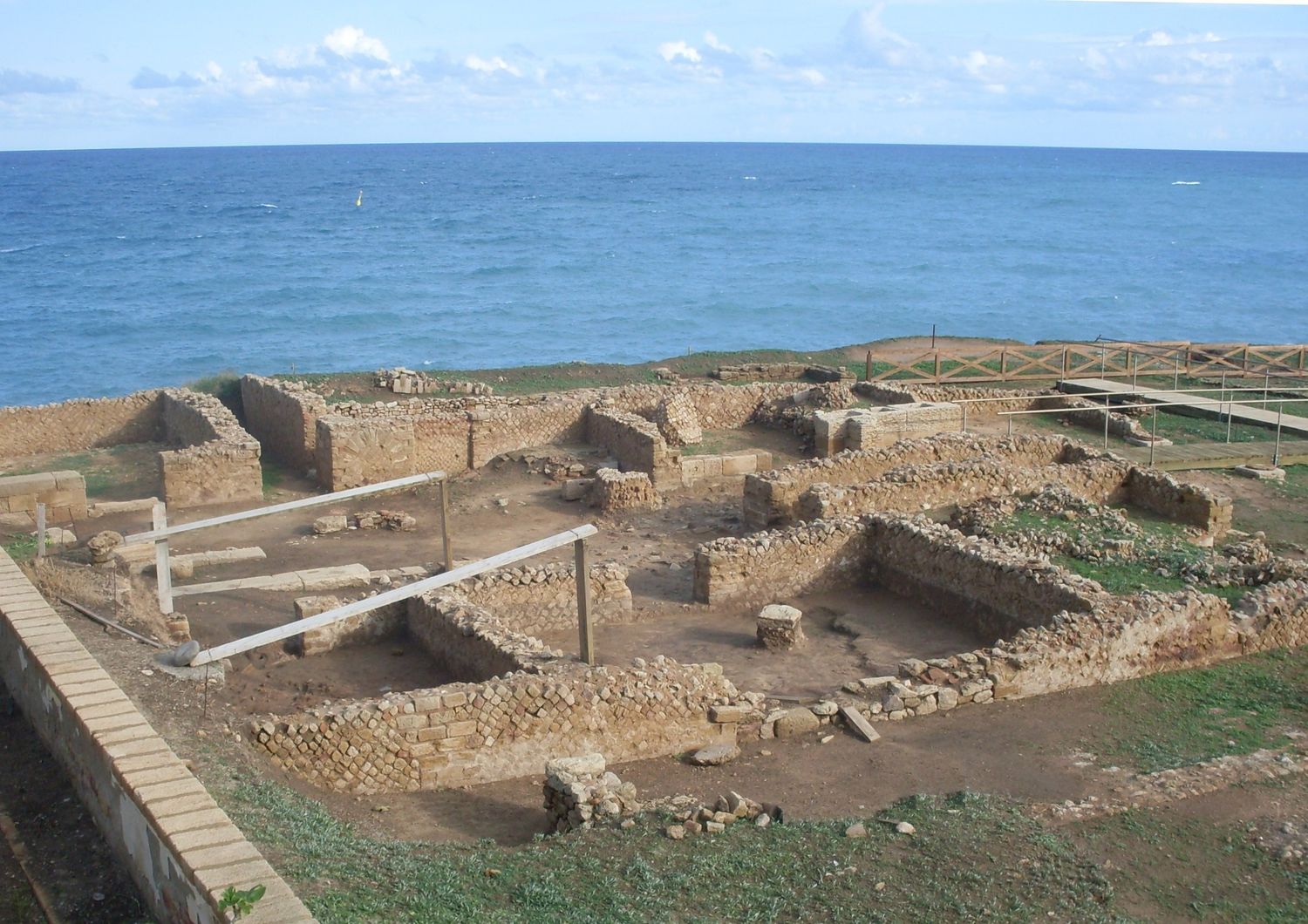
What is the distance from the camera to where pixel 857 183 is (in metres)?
152

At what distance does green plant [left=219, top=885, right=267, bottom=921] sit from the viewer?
4746mm

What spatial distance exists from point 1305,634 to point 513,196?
369 ft

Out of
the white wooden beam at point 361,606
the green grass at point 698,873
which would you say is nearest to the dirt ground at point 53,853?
the green grass at point 698,873

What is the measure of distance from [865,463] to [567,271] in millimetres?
56453

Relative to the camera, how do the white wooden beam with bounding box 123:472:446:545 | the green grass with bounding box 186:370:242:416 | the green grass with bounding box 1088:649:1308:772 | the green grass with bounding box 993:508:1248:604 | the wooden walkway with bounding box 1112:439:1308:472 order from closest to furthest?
1. the green grass with bounding box 1088:649:1308:772
2. the white wooden beam with bounding box 123:472:446:545
3. the green grass with bounding box 993:508:1248:604
4. the wooden walkway with bounding box 1112:439:1308:472
5. the green grass with bounding box 186:370:242:416

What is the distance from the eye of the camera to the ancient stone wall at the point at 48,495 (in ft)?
53.4

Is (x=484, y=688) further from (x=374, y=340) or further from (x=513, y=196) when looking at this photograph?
(x=513, y=196)

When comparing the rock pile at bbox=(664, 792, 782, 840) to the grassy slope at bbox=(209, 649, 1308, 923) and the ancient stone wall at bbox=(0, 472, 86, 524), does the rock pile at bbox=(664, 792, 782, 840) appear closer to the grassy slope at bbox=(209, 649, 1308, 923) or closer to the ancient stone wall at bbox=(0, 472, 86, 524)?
the grassy slope at bbox=(209, 649, 1308, 923)

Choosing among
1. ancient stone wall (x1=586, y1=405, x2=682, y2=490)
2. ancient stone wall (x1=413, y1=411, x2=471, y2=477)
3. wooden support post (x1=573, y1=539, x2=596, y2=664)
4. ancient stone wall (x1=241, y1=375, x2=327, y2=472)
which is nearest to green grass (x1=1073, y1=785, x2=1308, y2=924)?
wooden support post (x1=573, y1=539, x2=596, y2=664)

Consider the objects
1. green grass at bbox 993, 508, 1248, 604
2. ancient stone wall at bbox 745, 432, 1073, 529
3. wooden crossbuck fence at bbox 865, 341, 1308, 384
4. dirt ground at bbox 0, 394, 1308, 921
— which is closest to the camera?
dirt ground at bbox 0, 394, 1308, 921

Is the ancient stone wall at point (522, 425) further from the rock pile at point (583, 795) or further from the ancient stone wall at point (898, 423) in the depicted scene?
the rock pile at point (583, 795)

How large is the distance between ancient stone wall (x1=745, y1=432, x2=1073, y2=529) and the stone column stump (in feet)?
12.0

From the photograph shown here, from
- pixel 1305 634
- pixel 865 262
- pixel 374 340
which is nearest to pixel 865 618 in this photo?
pixel 1305 634

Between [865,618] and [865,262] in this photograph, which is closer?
[865,618]
